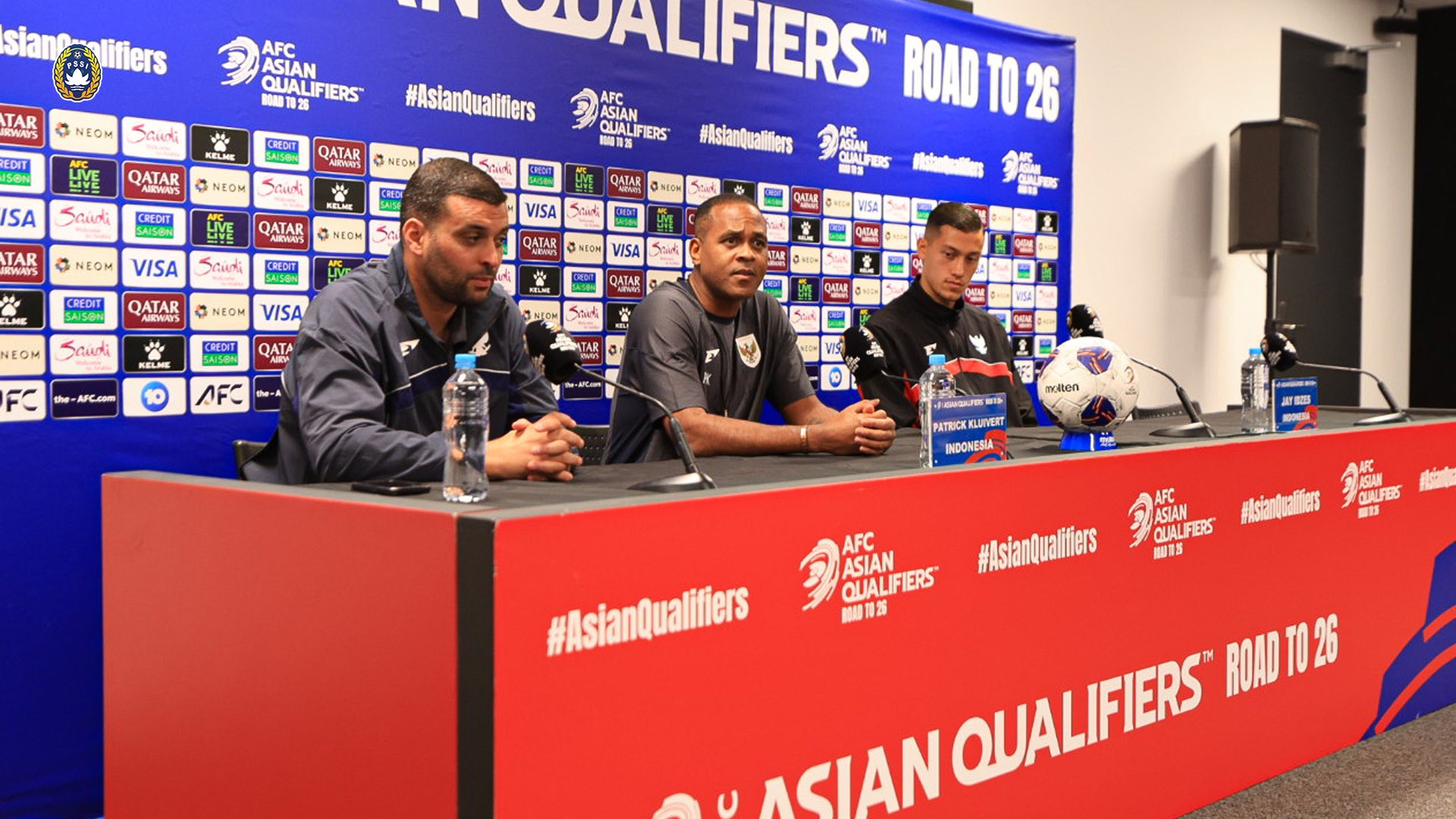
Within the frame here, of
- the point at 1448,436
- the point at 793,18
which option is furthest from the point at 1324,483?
the point at 793,18

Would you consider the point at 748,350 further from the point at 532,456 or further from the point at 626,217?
the point at 532,456

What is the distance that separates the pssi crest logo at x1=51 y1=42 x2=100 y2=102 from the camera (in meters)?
2.56

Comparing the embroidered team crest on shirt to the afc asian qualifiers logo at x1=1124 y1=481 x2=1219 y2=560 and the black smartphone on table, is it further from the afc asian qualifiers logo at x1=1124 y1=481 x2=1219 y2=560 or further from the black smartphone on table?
the black smartphone on table

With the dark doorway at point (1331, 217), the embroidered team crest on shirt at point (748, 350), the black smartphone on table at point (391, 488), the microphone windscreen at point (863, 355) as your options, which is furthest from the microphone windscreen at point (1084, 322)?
the dark doorway at point (1331, 217)

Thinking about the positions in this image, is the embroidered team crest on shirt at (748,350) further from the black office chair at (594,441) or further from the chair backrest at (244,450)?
the chair backrest at (244,450)

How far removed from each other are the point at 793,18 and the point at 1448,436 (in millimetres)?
2119

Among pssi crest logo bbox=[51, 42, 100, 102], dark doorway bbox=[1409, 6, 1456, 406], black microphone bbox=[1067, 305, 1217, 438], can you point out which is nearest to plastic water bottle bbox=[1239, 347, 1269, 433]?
black microphone bbox=[1067, 305, 1217, 438]

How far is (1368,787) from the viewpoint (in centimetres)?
267

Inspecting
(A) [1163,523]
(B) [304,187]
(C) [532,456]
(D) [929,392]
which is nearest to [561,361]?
(C) [532,456]

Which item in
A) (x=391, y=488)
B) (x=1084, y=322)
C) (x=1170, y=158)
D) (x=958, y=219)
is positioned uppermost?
(x=1170, y=158)

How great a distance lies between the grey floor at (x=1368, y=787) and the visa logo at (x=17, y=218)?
2.49 metres

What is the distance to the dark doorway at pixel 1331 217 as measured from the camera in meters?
6.33

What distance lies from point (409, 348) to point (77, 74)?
957 millimetres

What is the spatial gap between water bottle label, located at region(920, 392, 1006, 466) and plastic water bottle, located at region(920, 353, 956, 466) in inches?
0.4
